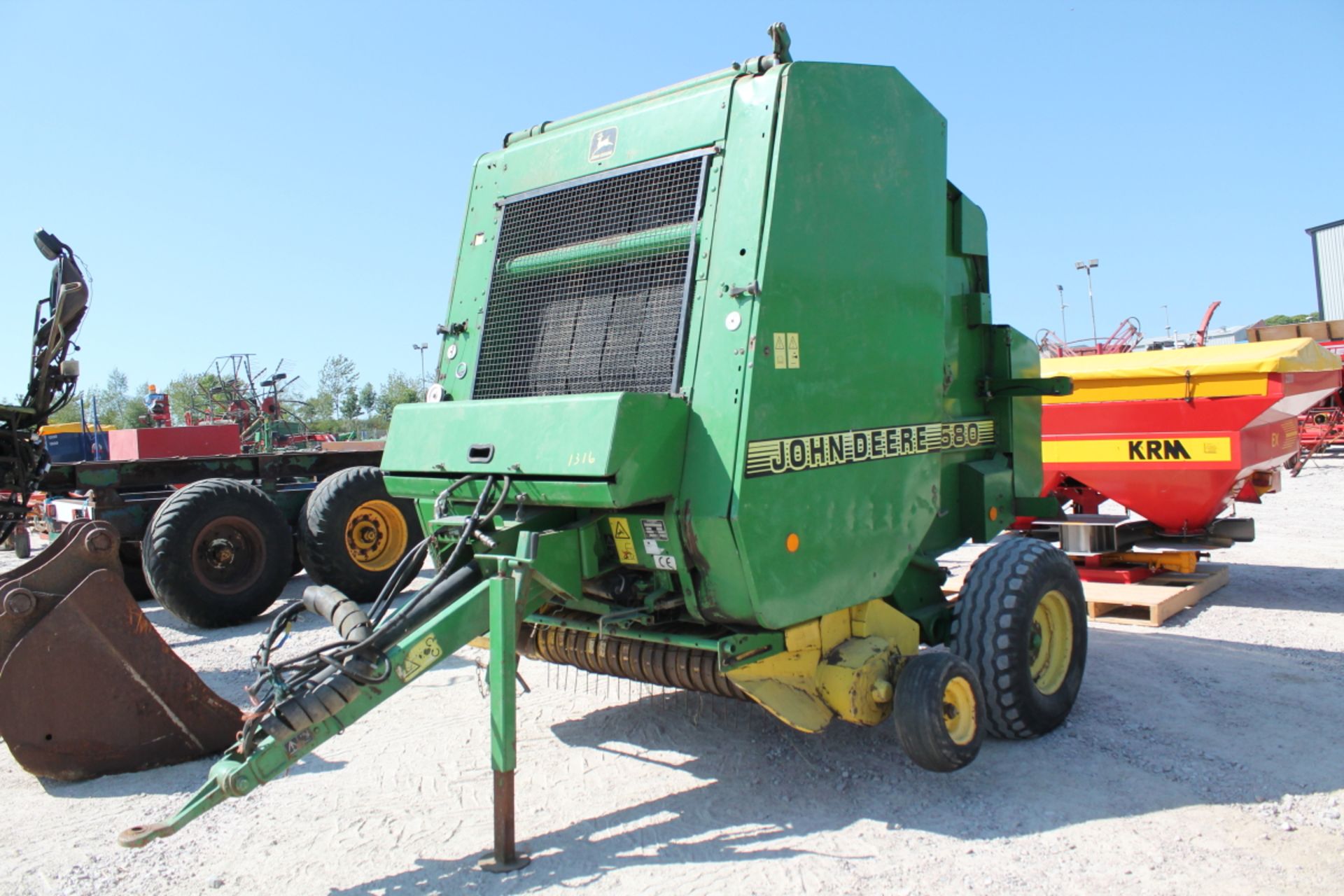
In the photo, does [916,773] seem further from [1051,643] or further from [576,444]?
[576,444]

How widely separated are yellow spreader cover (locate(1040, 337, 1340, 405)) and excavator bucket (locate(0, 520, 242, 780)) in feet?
20.2

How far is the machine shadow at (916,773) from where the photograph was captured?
365 cm

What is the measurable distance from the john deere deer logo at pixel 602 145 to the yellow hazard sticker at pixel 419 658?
2320mm

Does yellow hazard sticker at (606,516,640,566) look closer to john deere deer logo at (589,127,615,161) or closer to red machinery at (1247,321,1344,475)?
john deere deer logo at (589,127,615,161)

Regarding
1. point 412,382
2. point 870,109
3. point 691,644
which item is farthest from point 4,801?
point 412,382

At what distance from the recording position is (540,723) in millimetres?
5180

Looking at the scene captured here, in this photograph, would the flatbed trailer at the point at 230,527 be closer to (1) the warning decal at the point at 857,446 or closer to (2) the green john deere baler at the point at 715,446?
(2) the green john deere baler at the point at 715,446

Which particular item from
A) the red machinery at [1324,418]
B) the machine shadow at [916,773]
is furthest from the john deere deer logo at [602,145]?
the red machinery at [1324,418]

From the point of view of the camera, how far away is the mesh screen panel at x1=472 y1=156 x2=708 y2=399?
418 cm

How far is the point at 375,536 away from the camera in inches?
352

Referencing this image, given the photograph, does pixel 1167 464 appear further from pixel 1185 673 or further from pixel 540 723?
pixel 540 723

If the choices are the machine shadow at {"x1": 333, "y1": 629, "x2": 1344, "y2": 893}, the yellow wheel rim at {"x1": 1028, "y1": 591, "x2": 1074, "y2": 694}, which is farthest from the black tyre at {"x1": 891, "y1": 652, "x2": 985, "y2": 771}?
the yellow wheel rim at {"x1": 1028, "y1": 591, "x2": 1074, "y2": 694}

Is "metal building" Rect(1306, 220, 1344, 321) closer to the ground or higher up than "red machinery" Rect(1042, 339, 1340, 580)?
higher up

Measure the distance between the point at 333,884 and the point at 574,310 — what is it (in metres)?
2.53
